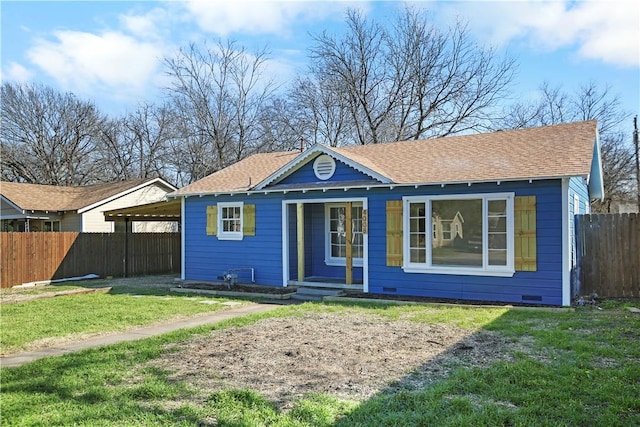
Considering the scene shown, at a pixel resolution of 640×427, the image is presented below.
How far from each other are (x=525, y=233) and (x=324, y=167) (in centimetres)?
529

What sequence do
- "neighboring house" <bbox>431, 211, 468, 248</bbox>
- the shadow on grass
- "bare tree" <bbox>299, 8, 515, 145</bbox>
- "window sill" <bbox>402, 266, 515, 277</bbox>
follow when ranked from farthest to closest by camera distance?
"bare tree" <bbox>299, 8, 515, 145</bbox> → "neighboring house" <bbox>431, 211, 468, 248</bbox> → "window sill" <bbox>402, 266, 515, 277</bbox> → the shadow on grass

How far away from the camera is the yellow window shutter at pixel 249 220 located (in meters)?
13.9

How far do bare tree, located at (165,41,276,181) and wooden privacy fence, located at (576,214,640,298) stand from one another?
75.6 feet

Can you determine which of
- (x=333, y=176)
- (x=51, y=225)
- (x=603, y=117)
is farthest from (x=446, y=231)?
(x=603, y=117)

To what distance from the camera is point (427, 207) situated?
11328 millimetres

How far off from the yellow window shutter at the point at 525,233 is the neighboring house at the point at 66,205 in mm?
A: 17965

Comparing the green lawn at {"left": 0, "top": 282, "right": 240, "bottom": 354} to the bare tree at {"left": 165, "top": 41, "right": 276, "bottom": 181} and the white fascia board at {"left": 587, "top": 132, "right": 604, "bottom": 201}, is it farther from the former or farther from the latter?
the bare tree at {"left": 165, "top": 41, "right": 276, "bottom": 181}

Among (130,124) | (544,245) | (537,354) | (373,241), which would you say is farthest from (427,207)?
(130,124)

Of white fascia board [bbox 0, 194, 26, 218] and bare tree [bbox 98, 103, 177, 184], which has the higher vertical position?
bare tree [bbox 98, 103, 177, 184]

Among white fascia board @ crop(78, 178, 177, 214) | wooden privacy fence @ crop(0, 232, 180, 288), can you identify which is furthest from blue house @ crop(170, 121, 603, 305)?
white fascia board @ crop(78, 178, 177, 214)

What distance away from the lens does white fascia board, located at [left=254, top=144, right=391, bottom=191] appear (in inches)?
466

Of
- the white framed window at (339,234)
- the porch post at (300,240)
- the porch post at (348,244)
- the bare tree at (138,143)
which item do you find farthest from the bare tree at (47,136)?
the porch post at (348,244)

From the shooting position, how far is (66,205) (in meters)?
22.3

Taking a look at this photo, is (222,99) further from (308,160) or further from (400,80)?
(308,160)
